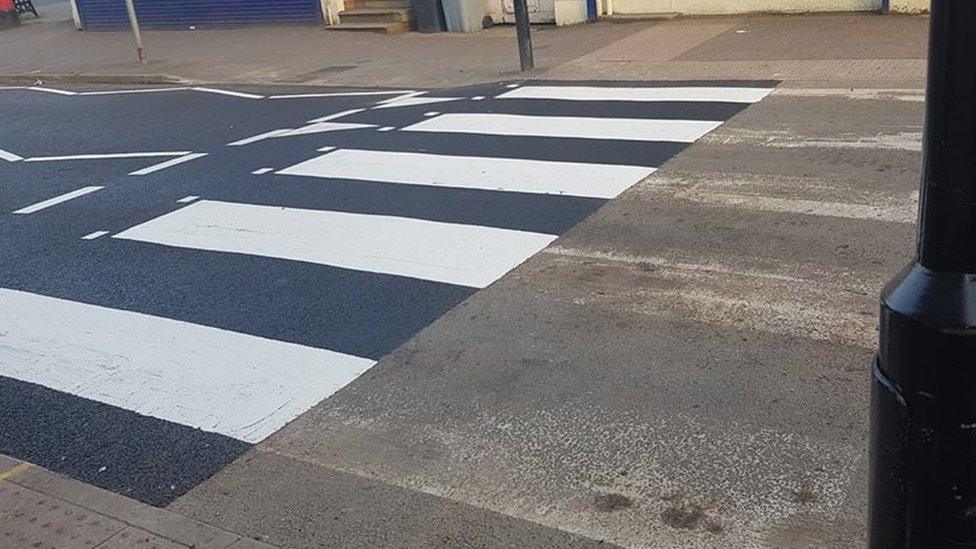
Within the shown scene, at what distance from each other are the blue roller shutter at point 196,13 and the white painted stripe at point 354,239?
1417 cm

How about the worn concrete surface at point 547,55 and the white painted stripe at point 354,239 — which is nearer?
the white painted stripe at point 354,239

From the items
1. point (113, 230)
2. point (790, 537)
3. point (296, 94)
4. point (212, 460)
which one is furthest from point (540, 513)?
point (296, 94)

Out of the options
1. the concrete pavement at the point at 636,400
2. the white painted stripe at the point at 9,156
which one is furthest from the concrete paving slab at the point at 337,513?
the white painted stripe at the point at 9,156

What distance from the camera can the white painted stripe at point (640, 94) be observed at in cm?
1111

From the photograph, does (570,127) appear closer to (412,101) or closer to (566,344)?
(412,101)

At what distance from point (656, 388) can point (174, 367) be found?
285 cm

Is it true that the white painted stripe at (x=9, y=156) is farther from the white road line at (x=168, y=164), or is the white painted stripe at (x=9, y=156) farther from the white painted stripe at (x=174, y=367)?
the white painted stripe at (x=174, y=367)

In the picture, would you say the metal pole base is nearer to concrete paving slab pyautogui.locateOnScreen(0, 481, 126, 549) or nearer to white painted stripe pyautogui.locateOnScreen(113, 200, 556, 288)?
concrete paving slab pyautogui.locateOnScreen(0, 481, 126, 549)

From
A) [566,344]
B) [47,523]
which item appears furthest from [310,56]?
[47,523]

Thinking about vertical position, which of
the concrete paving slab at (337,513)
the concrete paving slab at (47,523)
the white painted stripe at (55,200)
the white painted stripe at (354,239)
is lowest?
the concrete paving slab at (337,513)

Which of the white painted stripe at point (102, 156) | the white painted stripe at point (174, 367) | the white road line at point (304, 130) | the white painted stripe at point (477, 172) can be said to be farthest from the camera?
the white road line at point (304, 130)

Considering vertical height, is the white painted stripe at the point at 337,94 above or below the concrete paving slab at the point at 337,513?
above

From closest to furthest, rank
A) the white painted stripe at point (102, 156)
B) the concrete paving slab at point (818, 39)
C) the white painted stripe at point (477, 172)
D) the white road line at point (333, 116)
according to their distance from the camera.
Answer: the white painted stripe at point (477, 172)
the white painted stripe at point (102, 156)
the white road line at point (333, 116)
the concrete paving slab at point (818, 39)

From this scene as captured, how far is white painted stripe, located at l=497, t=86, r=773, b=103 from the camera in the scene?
11109mm
